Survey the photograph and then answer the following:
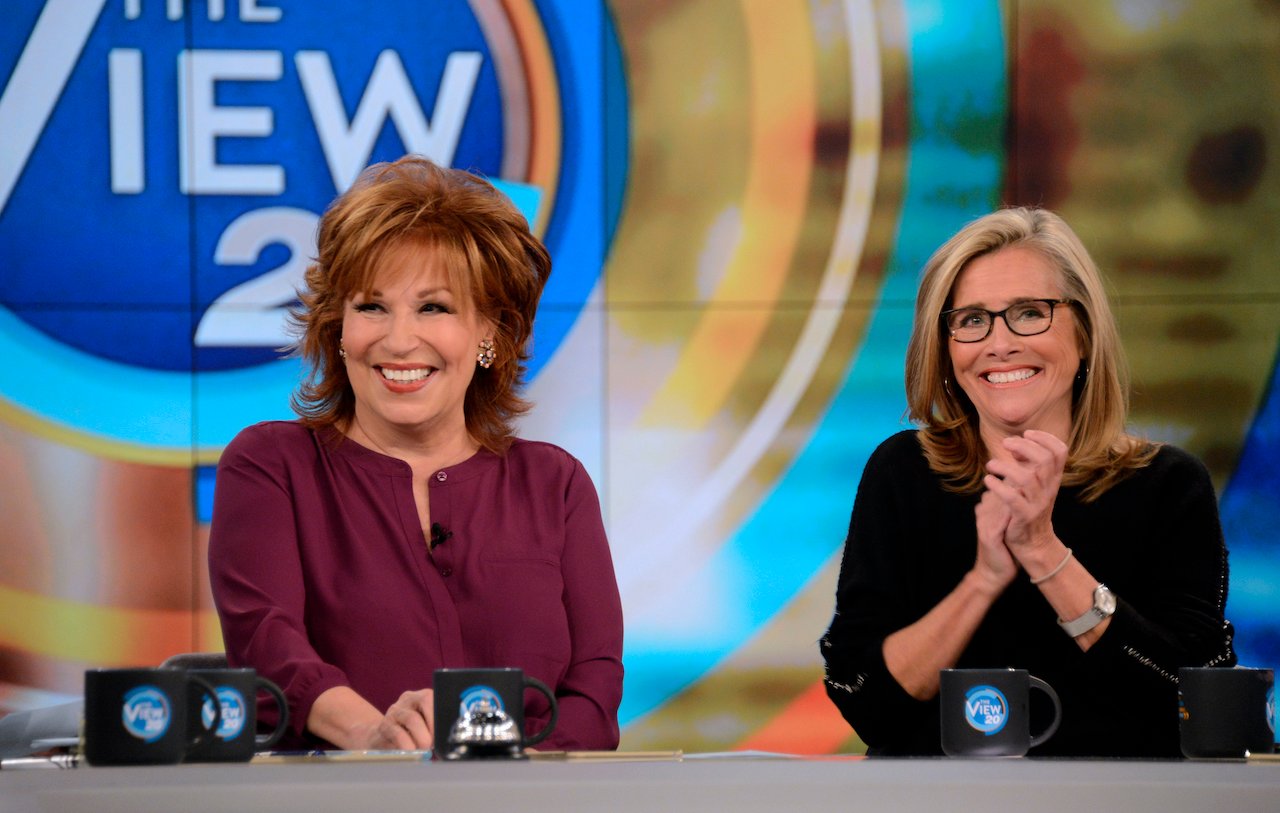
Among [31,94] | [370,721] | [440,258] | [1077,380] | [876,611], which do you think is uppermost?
[31,94]

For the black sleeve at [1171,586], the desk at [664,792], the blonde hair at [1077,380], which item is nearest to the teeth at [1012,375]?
the blonde hair at [1077,380]

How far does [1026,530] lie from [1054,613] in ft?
0.51

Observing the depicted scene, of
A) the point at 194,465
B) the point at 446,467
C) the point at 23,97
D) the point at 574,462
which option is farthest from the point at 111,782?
the point at 23,97

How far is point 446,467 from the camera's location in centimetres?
211

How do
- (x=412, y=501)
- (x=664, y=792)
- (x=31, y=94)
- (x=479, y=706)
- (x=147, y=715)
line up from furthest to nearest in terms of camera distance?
(x=31, y=94)
(x=412, y=501)
(x=479, y=706)
(x=147, y=715)
(x=664, y=792)

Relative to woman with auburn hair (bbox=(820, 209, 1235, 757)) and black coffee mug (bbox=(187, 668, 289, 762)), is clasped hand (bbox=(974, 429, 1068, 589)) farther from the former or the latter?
black coffee mug (bbox=(187, 668, 289, 762))

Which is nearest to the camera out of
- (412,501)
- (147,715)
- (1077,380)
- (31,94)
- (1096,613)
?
(147,715)

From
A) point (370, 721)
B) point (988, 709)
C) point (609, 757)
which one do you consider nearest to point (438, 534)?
point (370, 721)

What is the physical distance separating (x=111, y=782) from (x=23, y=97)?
3.09 metres

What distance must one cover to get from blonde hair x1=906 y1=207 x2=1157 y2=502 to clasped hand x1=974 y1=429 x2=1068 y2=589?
170 millimetres

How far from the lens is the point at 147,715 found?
1.32 metres

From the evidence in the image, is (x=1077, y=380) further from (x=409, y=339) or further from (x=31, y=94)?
(x=31, y=94)

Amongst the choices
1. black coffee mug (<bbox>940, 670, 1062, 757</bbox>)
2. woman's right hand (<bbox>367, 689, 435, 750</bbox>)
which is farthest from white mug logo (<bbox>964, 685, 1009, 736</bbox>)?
woman's right hand (<bbox>367, 689, 435, 750</bbox>)

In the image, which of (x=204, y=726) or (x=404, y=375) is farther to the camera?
(x=404, y=375)
